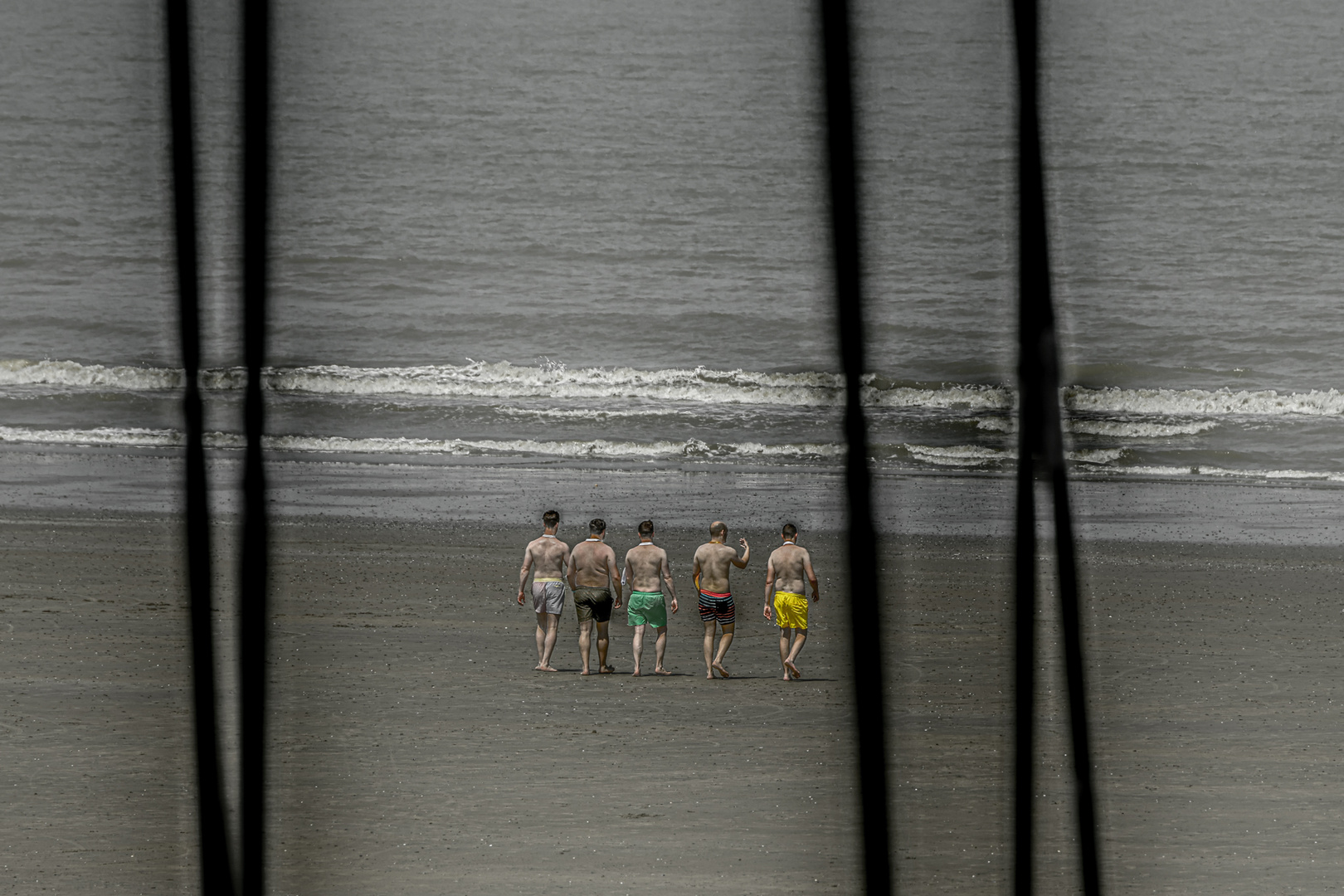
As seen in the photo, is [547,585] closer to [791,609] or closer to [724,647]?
[724,647]

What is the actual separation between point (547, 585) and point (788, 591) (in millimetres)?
1743

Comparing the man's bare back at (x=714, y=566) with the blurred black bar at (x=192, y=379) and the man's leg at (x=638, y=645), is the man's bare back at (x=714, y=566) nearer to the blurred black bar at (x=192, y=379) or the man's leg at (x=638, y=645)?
the man's leg at (x=638, y=645)

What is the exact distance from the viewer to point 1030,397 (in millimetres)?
5738

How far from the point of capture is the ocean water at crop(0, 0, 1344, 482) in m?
21.6

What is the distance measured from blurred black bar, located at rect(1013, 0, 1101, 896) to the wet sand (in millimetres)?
875

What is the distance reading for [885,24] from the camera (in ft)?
176

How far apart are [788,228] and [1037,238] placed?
3032cm

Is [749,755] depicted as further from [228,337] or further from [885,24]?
[885,24]

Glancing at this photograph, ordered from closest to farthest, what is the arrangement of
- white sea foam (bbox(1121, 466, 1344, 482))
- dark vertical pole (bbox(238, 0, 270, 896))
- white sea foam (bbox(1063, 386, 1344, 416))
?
dark vertical pole (bbox(238, 0, 270, 896)) → white sea foam (bbox(1121, 466, 1344, 482)) → white sea foam (bbox(1063, 386, 1344, 416))

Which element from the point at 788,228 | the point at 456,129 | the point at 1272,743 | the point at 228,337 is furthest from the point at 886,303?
the point at 1272,743

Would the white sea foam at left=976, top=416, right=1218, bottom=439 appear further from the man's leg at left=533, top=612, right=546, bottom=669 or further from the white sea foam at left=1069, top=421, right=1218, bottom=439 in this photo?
the man's leg at left=533, top=612, right=546, bottom=669

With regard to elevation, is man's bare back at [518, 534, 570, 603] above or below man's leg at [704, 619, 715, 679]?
above

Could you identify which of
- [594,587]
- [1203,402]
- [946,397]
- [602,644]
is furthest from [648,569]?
[1203,402]

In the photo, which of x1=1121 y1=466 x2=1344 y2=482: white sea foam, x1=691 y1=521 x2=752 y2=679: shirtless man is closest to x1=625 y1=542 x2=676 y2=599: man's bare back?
x1=691 y1=521 x2=752 y2=679: shirtless man
